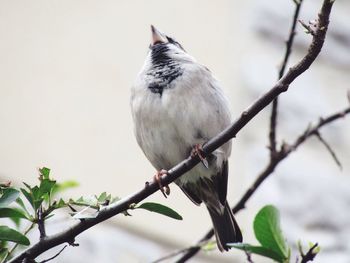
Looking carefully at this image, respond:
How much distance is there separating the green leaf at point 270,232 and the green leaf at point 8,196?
410mm

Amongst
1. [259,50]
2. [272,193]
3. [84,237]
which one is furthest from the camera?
[259,50]

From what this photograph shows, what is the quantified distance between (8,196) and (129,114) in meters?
1.14

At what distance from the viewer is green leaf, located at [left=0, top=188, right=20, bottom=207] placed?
38.9 inches

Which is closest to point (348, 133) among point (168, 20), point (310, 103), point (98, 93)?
point (310, 103)

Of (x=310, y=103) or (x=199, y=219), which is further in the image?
(x=310, y=103)

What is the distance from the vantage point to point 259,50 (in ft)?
8.11

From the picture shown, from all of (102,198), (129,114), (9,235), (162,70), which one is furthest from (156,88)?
(9,235)

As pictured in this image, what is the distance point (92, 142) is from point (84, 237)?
0.96 ft

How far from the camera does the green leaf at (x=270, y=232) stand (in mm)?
1094

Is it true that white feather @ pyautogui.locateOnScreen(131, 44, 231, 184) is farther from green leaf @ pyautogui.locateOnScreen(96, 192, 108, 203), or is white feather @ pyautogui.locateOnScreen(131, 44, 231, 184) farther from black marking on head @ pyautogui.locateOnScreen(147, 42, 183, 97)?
green leaf @ pyautogui.locateOnScreen(96, 192, 108, 203)

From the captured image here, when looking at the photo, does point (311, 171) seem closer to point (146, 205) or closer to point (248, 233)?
point (248, 233)

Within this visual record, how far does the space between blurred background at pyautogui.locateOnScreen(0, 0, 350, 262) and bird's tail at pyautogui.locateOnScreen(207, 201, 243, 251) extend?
0.14 m

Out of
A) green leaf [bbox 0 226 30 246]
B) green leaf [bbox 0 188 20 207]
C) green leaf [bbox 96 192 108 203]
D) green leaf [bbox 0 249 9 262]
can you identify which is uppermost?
green leaf [bbox 0 188 20 207]

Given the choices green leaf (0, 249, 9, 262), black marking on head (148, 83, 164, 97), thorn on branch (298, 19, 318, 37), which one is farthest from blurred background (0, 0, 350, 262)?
thorn on branch (298, 19, 318, 37)
